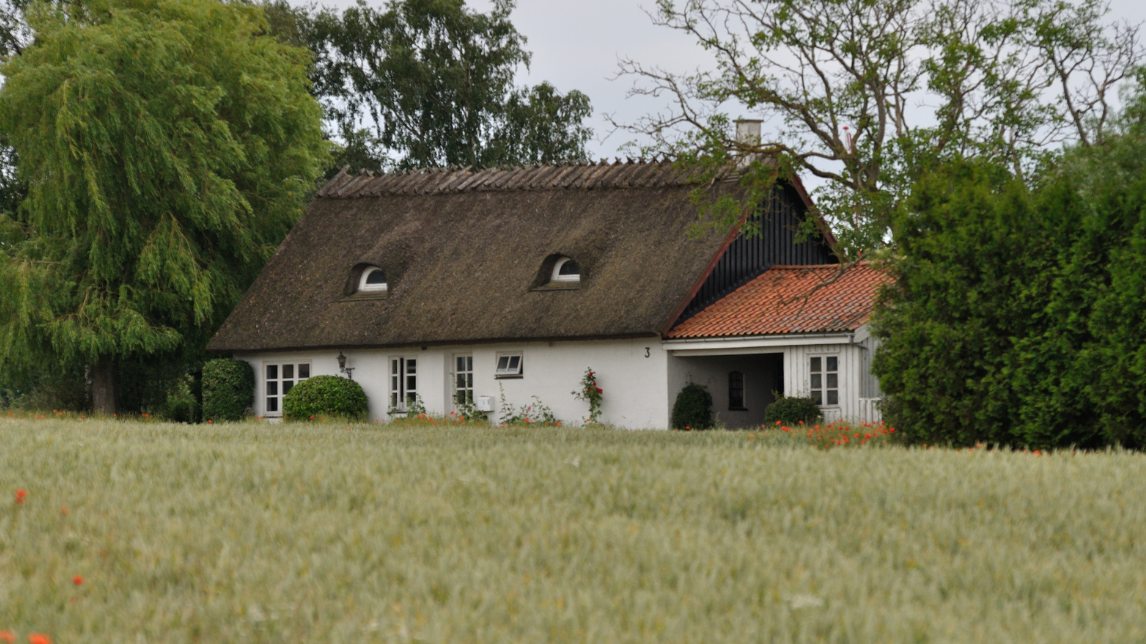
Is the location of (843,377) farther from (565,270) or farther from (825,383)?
(565,270)

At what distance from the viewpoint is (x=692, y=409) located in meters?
24.7

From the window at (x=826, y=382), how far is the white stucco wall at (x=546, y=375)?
9.89ft

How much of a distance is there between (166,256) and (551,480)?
72.7 ft

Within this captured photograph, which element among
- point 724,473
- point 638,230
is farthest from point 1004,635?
point 638,230

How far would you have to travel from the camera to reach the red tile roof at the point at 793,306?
2377 centimetres

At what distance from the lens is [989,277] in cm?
1433

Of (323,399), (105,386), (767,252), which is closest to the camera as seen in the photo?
(323,399)

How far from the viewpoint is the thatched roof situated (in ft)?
85.6

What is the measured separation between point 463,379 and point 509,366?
4.27ft

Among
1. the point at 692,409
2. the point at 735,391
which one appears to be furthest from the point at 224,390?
the point at 735,391

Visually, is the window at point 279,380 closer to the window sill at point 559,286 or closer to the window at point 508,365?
the window at point 508,365

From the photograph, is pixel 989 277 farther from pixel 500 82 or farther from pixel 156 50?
pixel 500 82

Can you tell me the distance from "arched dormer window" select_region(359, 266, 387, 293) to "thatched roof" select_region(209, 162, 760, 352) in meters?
0.37

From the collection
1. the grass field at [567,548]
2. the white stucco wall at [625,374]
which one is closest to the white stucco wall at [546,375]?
the white stucco wall at [625,374]
